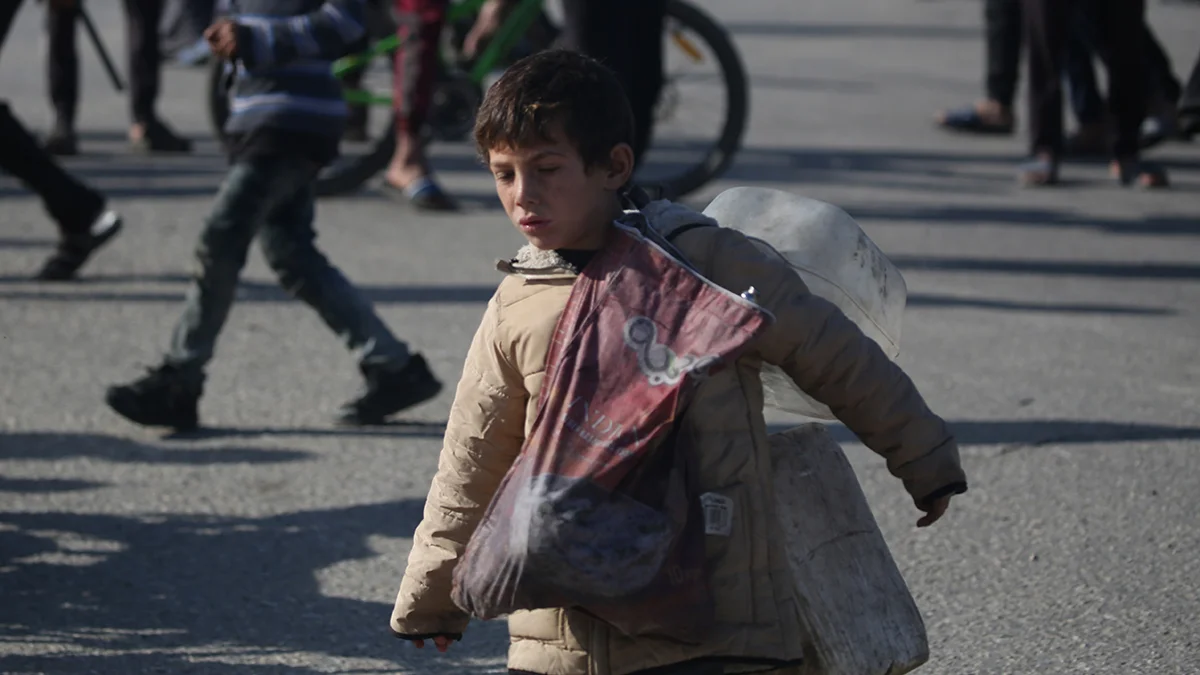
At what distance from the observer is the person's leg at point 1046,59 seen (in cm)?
839

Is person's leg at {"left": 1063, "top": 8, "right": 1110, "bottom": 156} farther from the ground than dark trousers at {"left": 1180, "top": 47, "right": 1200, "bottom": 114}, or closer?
closer

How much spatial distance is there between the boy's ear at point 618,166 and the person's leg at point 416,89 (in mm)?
5783

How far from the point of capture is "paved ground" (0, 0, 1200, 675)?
12.1 ft

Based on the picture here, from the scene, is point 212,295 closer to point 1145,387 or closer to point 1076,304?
point 1145,387

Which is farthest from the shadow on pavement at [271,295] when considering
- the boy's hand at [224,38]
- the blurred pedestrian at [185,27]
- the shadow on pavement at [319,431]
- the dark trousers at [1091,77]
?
the blurred pedestrian at [185,27]

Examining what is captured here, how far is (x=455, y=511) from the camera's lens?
2568 mm

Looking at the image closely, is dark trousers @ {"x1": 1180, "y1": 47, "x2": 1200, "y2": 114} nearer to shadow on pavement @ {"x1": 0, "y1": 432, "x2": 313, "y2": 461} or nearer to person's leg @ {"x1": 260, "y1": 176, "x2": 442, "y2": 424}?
person's leg @ {"x1": 260, "y1": 176, "x2": 442, "y2": 424}

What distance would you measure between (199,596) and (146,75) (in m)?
6.45

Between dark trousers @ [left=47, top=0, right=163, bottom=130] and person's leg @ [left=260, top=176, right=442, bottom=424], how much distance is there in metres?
4.97

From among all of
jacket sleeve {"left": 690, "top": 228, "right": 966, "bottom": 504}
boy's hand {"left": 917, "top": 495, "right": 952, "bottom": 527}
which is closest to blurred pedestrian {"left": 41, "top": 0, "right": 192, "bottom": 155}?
jacket sleeve {"left": 690, "top": 228, "right": 966, "bottom": 504}

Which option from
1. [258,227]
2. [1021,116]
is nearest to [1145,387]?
[258,227]

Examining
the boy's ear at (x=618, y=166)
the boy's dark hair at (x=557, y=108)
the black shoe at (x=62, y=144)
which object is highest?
the boy's dark hair at (x=557, y=108)

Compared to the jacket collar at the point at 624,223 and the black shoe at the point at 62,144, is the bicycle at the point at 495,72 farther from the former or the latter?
the jacket collar at the point at 624,223

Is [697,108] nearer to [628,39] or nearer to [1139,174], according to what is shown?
[1139,174]
